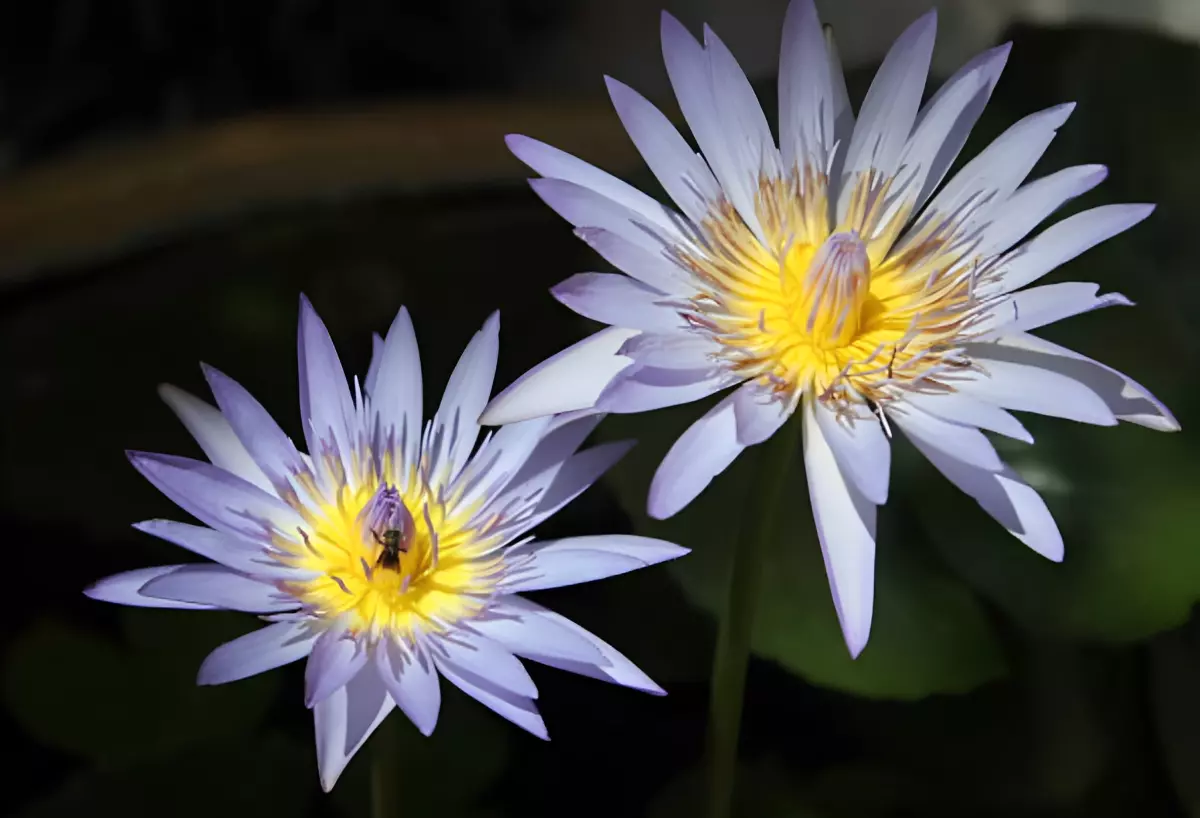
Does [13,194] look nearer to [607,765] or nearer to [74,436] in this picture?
[74,436]

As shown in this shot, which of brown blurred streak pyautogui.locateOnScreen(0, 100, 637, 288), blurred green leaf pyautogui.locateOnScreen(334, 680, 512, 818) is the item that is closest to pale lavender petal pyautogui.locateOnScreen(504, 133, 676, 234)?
blurred green leaf pyautogui.locateOnScreen(334, 680, 512, 818)

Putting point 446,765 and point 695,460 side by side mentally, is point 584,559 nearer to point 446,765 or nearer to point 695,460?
point 695,460

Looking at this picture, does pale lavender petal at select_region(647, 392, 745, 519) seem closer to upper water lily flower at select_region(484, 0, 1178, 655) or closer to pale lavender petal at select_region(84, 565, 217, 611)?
upper water lily flower at select_region(484, 0, 1178, 655)

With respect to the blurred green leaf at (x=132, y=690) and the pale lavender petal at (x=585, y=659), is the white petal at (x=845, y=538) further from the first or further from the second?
the blurred green leaf at (x=132, y=690)

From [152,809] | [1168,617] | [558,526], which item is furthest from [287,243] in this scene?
[1168,617]

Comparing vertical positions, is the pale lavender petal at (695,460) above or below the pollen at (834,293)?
below

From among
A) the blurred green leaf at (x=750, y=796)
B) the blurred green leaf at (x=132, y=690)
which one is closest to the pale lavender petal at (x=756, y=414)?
the blurred green leaf at (x=750, y=796)

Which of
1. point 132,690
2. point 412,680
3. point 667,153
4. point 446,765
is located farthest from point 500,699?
point 132,690
